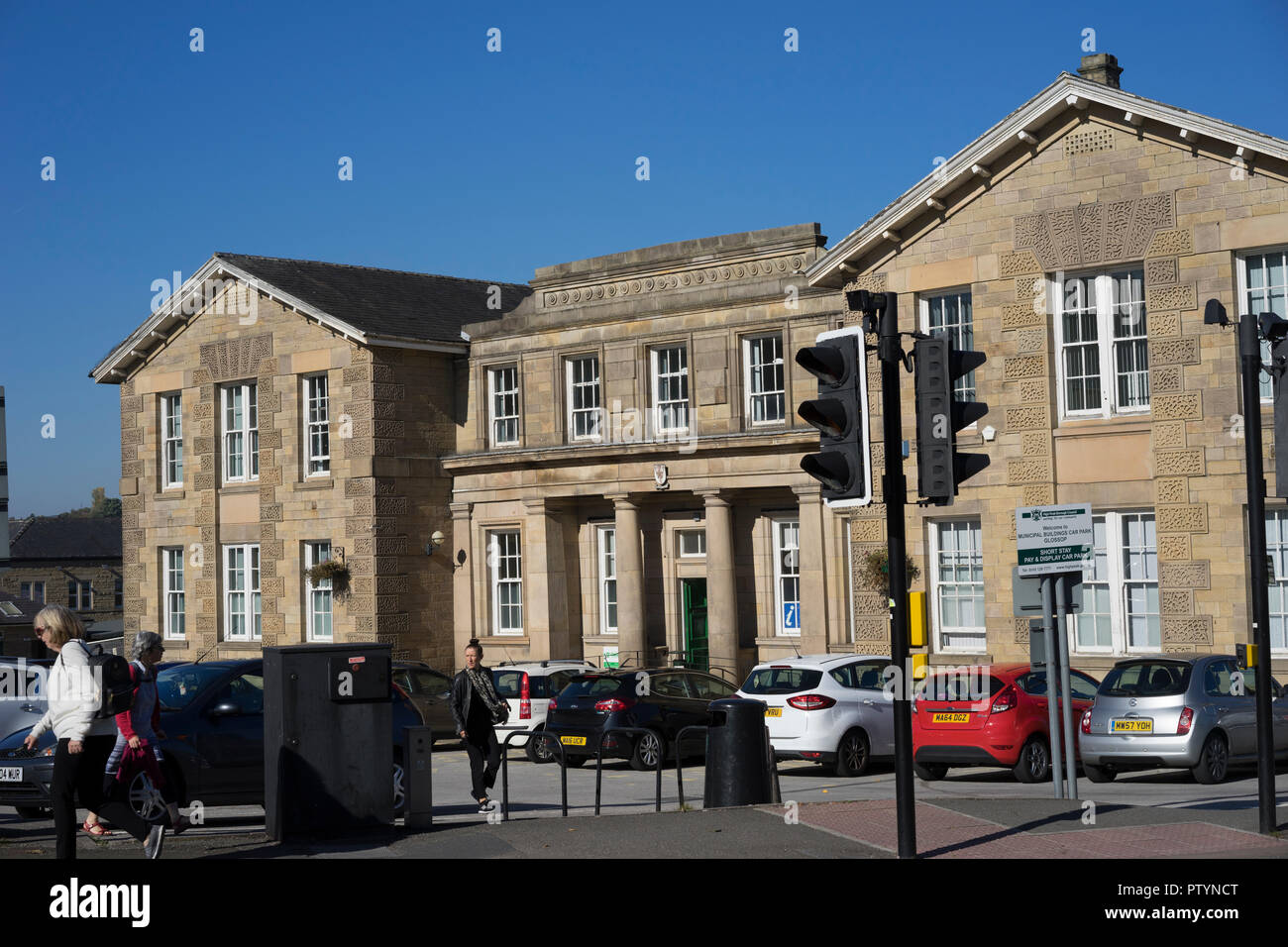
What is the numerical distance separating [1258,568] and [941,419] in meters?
3.56

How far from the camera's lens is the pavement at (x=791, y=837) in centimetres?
1173

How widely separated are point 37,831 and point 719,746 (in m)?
6.27

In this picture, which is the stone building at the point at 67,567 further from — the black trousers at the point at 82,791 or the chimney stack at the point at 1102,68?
the black trousers at the point at 82,791

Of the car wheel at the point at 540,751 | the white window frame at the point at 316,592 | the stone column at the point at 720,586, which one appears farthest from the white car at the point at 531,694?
the white window frame at the point at 316,592

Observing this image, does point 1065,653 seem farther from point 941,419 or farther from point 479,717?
point 479,717

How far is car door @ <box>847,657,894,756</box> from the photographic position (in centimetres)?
2070

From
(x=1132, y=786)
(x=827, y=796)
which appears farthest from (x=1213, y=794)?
(x=827, y=796)

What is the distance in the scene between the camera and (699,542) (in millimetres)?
32281

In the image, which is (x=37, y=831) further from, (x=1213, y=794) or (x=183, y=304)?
(x=183, y=304)

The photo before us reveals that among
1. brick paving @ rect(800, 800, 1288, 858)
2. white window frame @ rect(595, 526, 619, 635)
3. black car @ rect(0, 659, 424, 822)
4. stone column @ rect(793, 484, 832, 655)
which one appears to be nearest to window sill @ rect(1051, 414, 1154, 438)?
stone column @ rect(793, 484, 832, 655)

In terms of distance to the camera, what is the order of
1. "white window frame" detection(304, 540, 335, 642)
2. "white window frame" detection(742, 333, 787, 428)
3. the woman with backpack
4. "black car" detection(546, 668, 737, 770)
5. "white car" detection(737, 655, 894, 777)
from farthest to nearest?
"white window frame" detection(304, 540, 335, 642)
"white window frame" detection(742, 333, 787, 428)
"black car" detection(546, 668, 737, 770)
"white car" detection(737, 655, 894, 777)
the woman with backpack

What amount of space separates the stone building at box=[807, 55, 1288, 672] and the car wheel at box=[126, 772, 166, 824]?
16.0 m

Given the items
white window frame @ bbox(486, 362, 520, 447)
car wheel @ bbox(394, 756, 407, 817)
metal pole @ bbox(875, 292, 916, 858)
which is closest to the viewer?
metal pole @ bbox(875, 292, 916, 858)

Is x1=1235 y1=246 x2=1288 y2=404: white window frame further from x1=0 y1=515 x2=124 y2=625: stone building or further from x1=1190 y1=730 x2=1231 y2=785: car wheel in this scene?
x1=0 y1=515 x2=124 y2=625: stone building
